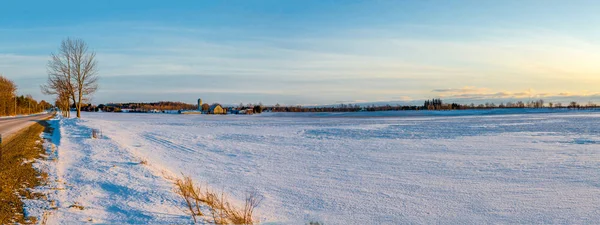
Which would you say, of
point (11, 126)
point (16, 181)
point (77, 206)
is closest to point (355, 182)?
point (77, 206)

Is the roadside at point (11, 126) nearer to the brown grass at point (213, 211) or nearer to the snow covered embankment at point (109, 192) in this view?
the snow covered embankment at point (109, 192)

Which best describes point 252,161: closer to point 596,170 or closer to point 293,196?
point 293,196

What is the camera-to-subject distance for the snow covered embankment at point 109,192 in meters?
5.07

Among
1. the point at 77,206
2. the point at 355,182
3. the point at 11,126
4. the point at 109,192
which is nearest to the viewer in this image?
the point at 77,206

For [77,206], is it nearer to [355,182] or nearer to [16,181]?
[16,181]

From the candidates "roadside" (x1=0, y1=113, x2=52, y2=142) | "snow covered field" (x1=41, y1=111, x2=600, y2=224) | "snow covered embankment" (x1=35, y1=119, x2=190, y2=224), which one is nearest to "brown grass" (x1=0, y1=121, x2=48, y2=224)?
"snow covered embankment" (x1=35, y1=119, x2=190, y2=224)

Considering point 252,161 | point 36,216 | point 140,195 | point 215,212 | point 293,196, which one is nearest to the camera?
point 36,216

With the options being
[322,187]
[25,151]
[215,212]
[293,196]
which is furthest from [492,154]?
[25,151]

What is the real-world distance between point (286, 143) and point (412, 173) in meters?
7.54

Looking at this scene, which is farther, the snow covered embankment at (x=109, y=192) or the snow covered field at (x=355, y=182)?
the snow covered field at (x=355, y=182)

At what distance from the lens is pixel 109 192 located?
633 centimetres

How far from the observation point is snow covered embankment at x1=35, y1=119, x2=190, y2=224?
16.6 ft

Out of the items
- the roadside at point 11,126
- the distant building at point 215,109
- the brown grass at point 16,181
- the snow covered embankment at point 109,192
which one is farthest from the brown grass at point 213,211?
the distant building at point 215,109

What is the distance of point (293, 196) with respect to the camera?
7.07 metres
